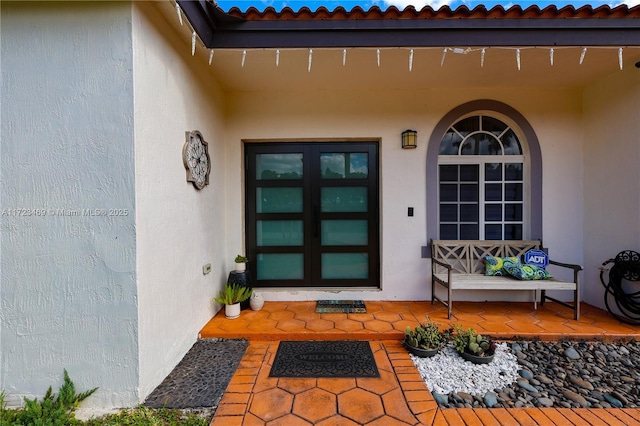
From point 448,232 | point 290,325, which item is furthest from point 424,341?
point 448,232

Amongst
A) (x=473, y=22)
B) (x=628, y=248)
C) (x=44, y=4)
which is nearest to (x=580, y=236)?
(x=628, y=248)

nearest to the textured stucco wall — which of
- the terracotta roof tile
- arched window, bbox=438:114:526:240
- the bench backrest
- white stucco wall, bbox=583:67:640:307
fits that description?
the terracotta roof tile

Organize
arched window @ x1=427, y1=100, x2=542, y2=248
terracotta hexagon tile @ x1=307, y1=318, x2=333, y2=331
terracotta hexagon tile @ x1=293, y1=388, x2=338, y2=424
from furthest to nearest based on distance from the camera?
1. arched window @ x1=427, y1=100, x2=542, y2=248
2. terracotta hexagon tile @ x1=307, y1=318, x2=333, y2=331
3. terracotta hexagon tile @ x1=293, y1=388, x2=338, y2=424

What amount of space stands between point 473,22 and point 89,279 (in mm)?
3817

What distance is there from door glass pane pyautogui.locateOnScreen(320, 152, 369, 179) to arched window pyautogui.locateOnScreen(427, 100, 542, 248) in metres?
1.04

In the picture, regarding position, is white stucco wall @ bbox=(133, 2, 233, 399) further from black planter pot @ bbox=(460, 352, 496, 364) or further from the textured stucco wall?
black planter pot @ bbox=(460, 352, 496, 364)

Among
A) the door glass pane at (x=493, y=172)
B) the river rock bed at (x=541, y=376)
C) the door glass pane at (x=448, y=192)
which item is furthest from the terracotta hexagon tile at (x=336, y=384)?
the door glass pane at (x=493, y=172)

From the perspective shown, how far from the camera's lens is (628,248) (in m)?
3.05

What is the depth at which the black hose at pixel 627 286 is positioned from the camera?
2.86 meters

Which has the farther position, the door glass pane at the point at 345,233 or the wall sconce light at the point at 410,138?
the door glass pane at the point at 345,233

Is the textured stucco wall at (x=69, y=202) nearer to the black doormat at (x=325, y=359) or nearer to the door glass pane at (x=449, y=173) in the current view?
the black doormat at (x=325, y=359)

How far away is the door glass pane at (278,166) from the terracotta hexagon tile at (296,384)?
2438 millimetres

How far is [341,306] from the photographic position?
3.38 metres

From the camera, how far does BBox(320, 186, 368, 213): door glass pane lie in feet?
12.3
